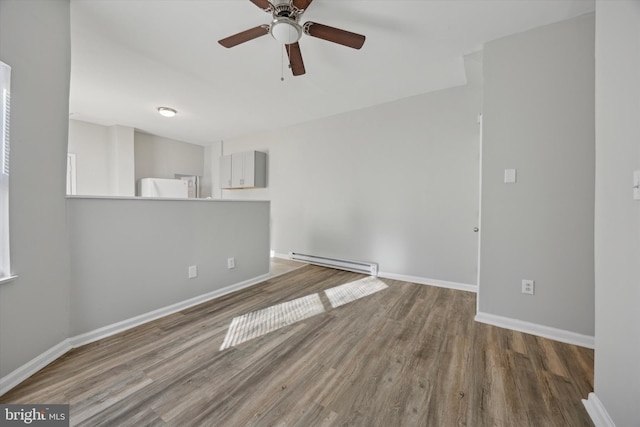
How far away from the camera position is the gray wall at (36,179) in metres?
1.39

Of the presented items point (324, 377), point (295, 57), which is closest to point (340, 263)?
point (324, 377)

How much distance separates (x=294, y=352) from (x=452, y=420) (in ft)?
Answer: 3.23

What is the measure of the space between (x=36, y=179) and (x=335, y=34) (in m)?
2.19

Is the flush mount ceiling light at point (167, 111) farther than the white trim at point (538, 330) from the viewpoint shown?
Yes

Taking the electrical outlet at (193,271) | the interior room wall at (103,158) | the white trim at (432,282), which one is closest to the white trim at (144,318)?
the electrical outlet at (193,271)

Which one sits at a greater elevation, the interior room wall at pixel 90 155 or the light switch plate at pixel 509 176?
the interior room wall at pixel 90 155

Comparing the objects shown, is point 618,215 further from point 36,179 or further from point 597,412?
point 36,179

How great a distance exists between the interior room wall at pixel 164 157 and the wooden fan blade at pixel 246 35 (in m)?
4.56

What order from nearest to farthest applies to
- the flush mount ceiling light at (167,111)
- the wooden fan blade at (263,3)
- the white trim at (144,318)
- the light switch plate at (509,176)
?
the wooden fan blade at (263,3), the white trim at (144,318), the light switch plate at (509,176), the flush mount ceiling light at (167,111)

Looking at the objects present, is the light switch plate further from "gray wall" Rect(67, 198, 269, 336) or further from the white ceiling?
"gray wall" Rect(67, 198, 269, 336)

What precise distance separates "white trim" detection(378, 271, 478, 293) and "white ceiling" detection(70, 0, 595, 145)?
247cm

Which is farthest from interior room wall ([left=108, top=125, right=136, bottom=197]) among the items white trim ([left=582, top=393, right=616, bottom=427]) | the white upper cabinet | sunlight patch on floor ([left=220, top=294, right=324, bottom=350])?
white trim ([left=582, top=393, right=616, bottom=427])

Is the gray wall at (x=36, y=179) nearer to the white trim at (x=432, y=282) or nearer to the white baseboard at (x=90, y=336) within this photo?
the white baseboard at (x=90, y=336)

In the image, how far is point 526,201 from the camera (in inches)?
80.3
